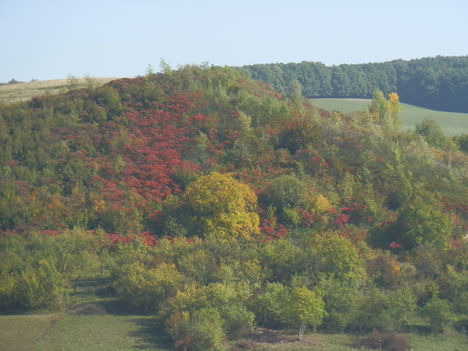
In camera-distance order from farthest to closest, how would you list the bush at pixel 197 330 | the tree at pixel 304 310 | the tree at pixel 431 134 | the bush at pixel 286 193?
the tree at pixel 431 134
the bush at pixel 286 193
the tree at pixel 304 310
the bush at pixel 197 330

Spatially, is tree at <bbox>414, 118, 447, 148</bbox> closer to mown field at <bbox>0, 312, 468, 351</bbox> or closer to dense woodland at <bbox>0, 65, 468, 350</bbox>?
dense woodland at <bbox>0, 65, 468, 350</bbox>

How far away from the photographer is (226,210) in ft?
108

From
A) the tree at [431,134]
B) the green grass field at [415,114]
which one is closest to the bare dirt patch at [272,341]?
the tree at [431,134]

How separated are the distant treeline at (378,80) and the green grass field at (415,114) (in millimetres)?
4972

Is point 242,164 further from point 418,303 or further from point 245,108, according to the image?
point 418,303

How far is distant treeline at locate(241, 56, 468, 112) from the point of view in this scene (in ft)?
314

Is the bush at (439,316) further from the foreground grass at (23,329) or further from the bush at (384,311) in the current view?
the foreground grass at (23,329)

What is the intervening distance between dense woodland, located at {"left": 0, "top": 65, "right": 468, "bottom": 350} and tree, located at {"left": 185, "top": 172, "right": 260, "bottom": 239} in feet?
0.30

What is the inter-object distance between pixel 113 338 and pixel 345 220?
15.4 metres

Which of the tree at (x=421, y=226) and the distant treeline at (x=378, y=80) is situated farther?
the distant treeline at (x=378, y=80)

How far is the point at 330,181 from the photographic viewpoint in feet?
125

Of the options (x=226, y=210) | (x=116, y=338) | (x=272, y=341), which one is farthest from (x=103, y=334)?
(x=226, y=210)

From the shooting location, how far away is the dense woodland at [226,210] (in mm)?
24781

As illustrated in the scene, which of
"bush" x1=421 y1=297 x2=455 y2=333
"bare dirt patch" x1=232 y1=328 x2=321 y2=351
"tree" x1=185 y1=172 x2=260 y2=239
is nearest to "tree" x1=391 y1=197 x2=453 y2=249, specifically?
"tree" x1=185 y1=172 x2=260 y2=239
